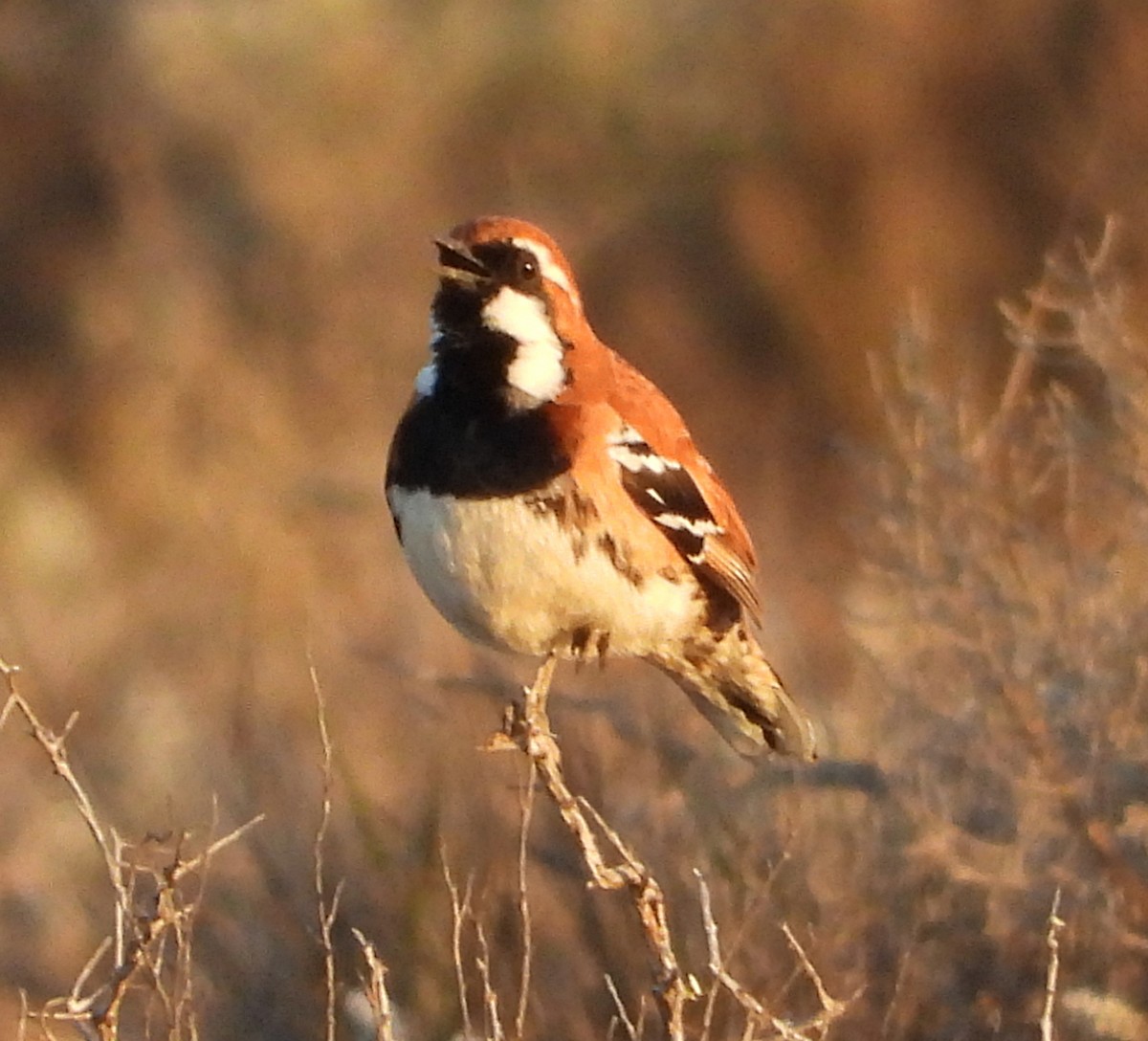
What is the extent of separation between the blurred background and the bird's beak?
1578 mm

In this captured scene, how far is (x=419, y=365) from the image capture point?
44.3 feet

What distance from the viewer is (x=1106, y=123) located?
11.4 metres

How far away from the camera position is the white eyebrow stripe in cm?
464

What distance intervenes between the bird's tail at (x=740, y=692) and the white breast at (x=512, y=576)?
1.49 ft

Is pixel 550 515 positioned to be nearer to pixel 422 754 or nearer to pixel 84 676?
pixel 422 754

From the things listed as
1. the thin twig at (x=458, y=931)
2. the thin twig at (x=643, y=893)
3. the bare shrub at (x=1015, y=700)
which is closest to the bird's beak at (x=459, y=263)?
the thin twig at (x=643, y=893)

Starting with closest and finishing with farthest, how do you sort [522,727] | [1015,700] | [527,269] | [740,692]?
[522,727] < [527,269] < [740,692] < [1015,700]

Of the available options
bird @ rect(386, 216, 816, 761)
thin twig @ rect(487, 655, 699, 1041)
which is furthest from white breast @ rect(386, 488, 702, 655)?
thin twig @ rect(487, 655, 699, 1041)

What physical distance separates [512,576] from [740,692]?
3.61 ft

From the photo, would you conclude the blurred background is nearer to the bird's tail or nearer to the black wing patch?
the bird's tail

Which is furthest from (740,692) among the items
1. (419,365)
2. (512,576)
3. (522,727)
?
(419,365)

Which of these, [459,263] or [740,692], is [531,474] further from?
[740,692]

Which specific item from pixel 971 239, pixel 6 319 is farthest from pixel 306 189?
pixel 971 239

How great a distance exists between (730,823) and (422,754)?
3.50 feet
